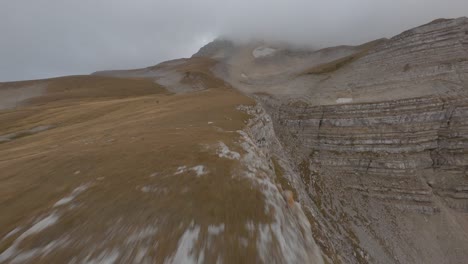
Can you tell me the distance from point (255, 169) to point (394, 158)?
1604 inches

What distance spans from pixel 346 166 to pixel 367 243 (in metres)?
15.7

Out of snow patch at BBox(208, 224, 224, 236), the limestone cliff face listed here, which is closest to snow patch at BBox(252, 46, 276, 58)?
the limestone cliff face

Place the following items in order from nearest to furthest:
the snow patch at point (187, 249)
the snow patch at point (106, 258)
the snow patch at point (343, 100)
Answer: the snow patch at point (106, 258) < the snow patch at point (187, 249) < the snow patch at point (343, 100)

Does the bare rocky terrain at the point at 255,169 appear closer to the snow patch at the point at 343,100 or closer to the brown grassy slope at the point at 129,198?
the brown grassy slope at the point at 129,198

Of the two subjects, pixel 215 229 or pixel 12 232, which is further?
pixel 215 229

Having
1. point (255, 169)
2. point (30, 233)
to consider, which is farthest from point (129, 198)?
point (255, 169)

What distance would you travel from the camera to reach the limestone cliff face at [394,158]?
102 ft

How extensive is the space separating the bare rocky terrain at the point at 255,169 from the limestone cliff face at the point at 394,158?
0.24 metres

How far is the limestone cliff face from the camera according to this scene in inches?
1222

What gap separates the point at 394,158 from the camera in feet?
129

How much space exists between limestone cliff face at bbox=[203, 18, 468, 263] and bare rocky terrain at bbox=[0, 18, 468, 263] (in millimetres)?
242

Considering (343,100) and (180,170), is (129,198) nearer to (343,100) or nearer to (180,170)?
(180,170)

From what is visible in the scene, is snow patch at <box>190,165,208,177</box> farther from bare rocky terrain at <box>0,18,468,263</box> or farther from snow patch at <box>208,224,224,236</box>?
snow patch at <box>208,224,224,236</box>

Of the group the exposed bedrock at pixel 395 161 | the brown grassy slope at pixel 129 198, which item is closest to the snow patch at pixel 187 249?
the brown grassy slope at pixel 129 198
